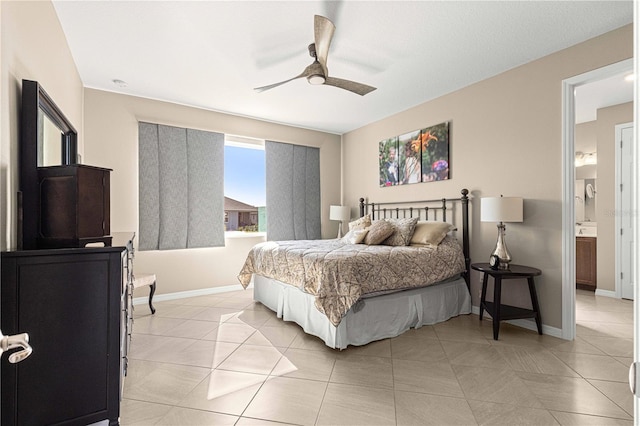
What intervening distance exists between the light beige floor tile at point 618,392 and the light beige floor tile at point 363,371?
1.35 m

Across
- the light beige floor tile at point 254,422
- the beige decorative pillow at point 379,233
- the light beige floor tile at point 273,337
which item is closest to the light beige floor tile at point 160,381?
the light beige floor tile at point 254,422

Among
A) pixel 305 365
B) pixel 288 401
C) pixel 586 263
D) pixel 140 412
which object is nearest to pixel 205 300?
pixel 305 365

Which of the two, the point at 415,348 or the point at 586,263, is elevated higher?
the point at 586,263

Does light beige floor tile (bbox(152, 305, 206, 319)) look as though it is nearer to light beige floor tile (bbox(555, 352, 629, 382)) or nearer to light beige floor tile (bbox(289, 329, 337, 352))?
light beige floor tile (bbox(289, 329, 337, 352))

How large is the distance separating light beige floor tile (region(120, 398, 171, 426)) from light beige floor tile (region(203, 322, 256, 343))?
0.99 m

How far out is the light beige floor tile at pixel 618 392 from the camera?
1.88m

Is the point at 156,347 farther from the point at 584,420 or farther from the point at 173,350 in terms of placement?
the point at 584,420

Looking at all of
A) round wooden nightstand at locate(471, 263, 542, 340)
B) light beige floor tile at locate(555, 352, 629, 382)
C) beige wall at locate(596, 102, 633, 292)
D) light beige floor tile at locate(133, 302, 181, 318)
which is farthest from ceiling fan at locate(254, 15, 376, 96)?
beige wall at locate(596, 102, 633, 292)

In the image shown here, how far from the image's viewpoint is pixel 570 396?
6.45 feet

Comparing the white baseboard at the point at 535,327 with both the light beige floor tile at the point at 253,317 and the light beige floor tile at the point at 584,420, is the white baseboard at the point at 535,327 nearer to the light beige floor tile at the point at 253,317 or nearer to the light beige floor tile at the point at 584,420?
the light beige floor tile at the point at 584,420

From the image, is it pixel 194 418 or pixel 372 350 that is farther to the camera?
pixel 372 350

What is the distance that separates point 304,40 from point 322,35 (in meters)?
0.50

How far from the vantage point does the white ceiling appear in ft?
7.73

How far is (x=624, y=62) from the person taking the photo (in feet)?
8.44
